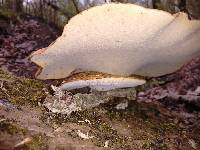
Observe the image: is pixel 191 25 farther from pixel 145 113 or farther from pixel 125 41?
pixel 145 113

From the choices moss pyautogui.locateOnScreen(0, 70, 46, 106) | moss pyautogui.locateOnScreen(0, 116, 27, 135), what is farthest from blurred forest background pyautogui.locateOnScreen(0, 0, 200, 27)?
moss pyautogui.locateOnScreen(0, 116, 27, 135)

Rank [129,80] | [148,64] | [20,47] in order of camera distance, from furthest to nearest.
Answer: [20,47] < [148,64] < [129,80]

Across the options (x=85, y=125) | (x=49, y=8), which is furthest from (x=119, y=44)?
(x=49, y=8)

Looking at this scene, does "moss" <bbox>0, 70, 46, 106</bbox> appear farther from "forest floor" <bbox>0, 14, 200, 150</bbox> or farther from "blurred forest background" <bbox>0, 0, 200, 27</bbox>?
"blurred forest background" <bbox>0, 0, 200, 27</bbox>

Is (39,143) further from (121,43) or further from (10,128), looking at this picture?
(121,43)

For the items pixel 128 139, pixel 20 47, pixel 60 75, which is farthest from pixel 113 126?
pixel 20 47

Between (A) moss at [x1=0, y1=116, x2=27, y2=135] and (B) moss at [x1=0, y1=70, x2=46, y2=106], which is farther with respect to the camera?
(B) moss at [x1=0, y1=70, x2=46, y2=106]
